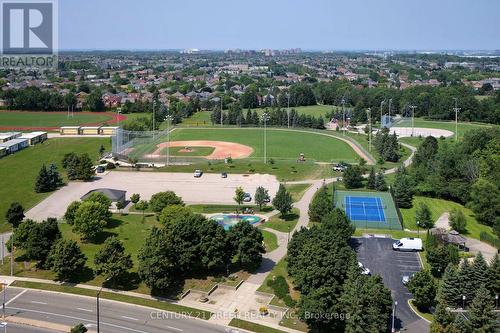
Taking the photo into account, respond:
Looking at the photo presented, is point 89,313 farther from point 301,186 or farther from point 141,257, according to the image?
point 301,186

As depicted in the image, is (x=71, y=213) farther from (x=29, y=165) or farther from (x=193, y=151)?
(x=193, y=151)

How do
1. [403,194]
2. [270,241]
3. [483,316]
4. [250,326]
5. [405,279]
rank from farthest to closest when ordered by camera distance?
1. [403,194]
2. [270,241]
3. [405,279]
4. [250,326]
5. [483,316]

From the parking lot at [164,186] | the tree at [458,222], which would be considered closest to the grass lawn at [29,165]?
the parking lot at [164,186]

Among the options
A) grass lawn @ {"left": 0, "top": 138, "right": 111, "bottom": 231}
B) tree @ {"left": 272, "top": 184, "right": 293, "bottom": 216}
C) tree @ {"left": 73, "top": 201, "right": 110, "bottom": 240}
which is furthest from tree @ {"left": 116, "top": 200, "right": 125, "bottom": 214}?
tree @ {"left": 272, "top": 184, "right": 293, "bottom": 216}

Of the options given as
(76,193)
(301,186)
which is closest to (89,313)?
(76,193)

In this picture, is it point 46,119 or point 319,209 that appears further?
point 46,119

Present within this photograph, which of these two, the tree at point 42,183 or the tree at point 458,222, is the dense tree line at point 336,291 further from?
the tree at point 42,183

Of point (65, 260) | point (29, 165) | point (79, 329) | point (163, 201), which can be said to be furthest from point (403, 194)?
point (29, 165)
